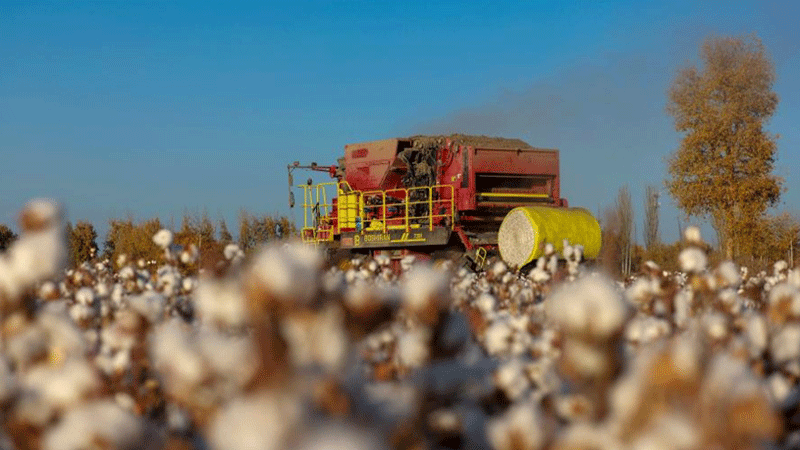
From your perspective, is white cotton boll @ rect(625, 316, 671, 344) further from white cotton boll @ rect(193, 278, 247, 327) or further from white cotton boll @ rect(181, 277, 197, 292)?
white cotton boll @ rect(181, 277, 197, 292)

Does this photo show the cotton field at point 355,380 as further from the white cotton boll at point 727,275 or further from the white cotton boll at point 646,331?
the white cotton boll at point 727,275

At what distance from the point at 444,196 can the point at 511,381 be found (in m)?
21.1

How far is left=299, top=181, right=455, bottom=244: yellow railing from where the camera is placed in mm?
Result: 23156

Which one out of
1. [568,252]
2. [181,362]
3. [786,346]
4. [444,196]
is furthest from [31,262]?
[444,196]

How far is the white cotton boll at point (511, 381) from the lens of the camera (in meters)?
2.36

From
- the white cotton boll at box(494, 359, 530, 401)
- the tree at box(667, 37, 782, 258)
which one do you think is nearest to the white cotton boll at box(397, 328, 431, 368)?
the white cotton boll at box(494, 359, 530, 401)

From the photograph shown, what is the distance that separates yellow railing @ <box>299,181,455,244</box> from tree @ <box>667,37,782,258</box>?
21659mm

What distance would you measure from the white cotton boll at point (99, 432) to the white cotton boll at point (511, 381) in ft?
3.23

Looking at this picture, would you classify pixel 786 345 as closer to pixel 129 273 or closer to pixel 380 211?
pixel 129 273

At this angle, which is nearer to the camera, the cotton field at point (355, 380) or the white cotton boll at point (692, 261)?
the cotton field at point (355, 380)

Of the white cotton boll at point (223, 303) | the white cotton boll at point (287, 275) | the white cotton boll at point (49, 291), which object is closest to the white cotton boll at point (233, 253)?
the white cotton boll at point (49, 291)

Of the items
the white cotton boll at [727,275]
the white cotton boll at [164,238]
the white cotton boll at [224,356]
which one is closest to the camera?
the white cotton boll at [224,356]

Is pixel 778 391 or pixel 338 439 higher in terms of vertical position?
pixel 338 439

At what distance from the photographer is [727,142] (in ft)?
142
